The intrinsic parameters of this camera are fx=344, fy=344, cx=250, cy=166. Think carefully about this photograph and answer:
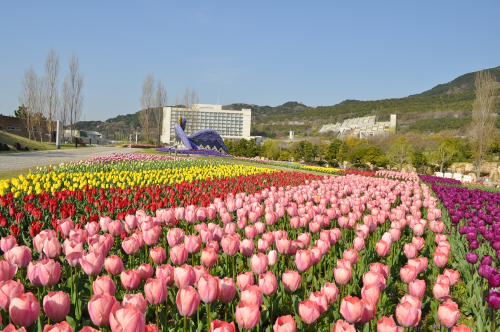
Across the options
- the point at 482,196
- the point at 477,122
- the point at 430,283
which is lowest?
the point at 430,283

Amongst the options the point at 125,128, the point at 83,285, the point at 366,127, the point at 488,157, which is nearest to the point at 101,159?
the point at 83,285

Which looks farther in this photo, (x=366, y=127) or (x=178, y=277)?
(x=366, y=127)

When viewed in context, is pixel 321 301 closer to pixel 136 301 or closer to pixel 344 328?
pixel 344 328

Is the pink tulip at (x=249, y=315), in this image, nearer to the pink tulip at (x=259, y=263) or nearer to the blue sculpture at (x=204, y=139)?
the pink tulip at (x=259, y=263)

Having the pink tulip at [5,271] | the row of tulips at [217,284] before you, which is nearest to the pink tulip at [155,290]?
the row of tulips at [217,284]

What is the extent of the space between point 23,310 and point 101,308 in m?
0.33

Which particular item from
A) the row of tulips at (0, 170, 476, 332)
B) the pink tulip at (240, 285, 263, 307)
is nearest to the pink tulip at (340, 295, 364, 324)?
the row of tulips at (0, 170, 476, 332)

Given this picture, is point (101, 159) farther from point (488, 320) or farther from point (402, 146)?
point (402, 146)

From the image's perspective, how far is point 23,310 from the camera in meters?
1.54

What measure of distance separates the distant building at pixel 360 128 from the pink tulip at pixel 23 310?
102 metres

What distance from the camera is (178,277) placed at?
194 cm

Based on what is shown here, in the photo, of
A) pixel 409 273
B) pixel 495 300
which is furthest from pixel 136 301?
pixel 495 300

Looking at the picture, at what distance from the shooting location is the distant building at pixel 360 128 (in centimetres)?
10111

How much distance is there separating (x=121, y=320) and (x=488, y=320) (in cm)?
231
